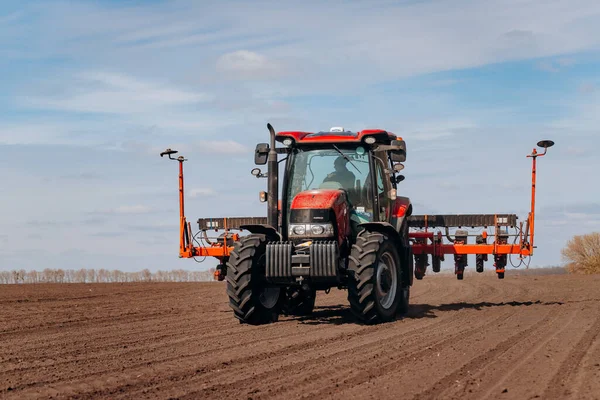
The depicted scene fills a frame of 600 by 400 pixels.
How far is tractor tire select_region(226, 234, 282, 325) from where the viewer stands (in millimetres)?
11734

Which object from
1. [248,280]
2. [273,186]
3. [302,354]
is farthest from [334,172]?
[302,354]

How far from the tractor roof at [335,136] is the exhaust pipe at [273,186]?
1.36 ft

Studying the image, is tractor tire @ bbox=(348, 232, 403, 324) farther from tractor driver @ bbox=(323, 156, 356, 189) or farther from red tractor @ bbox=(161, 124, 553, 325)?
tractor driver @ bbox=(323, 156, 356, 189)

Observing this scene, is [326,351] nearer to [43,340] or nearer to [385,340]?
[385,340]

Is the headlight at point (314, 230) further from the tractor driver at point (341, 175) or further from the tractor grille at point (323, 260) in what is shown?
the tractor driver at point (341, 175)

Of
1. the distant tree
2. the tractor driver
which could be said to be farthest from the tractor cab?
the distant tree

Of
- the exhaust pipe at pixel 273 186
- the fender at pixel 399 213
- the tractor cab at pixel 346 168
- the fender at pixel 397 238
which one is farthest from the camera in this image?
the fender at pixel 399 213

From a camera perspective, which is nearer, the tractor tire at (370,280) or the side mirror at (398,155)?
the tractor tire at (370,280)

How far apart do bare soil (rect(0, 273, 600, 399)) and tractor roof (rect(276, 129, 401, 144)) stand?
282 centimetres

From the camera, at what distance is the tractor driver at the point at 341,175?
42.2ft

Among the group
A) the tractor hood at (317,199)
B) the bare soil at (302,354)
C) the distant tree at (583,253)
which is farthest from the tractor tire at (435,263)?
the distant tree at (583,253)

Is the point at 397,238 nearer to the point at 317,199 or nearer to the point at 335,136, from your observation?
the point at 317,199

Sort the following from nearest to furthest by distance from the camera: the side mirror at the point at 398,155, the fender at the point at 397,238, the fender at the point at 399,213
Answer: the fender at the point at 397,238, the side mirror at the point at 398,155, the fender at the point at 399,213

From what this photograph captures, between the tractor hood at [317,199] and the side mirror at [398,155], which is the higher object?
the side mirror at [398,155]
